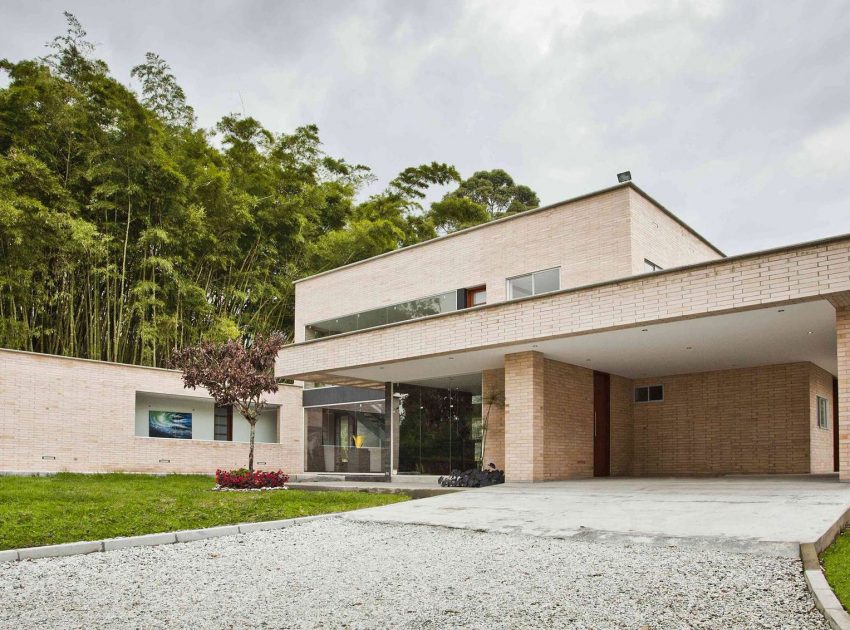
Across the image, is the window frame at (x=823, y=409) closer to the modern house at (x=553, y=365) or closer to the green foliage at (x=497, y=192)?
the modern house at (x=553, y=365)

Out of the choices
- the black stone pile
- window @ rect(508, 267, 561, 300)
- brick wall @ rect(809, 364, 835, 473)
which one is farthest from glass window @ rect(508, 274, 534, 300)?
brick wall @ rect(809, 364, 835, 473)

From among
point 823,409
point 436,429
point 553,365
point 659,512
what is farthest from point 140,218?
point 823,409

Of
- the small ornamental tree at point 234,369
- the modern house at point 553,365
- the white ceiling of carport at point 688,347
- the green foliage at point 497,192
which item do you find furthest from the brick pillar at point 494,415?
the green foliage at point 497,192

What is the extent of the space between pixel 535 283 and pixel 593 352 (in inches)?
95.4

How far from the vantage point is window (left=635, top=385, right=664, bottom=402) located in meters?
17.2

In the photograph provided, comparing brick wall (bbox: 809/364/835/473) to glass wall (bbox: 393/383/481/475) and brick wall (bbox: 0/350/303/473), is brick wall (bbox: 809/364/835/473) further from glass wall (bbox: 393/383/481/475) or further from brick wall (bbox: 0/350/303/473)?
brick wall (bbox: 0/350/303/473)

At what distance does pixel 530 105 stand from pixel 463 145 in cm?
1052

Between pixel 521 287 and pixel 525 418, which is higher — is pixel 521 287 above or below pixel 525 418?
above

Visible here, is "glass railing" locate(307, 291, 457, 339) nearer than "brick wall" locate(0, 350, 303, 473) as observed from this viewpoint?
Yes

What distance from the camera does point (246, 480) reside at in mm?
14805

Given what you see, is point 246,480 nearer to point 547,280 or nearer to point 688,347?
point 547,280

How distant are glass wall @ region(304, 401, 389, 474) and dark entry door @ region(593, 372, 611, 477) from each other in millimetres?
5859

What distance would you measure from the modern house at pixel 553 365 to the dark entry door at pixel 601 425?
5 centimetres

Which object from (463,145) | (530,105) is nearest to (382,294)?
(530,105)
